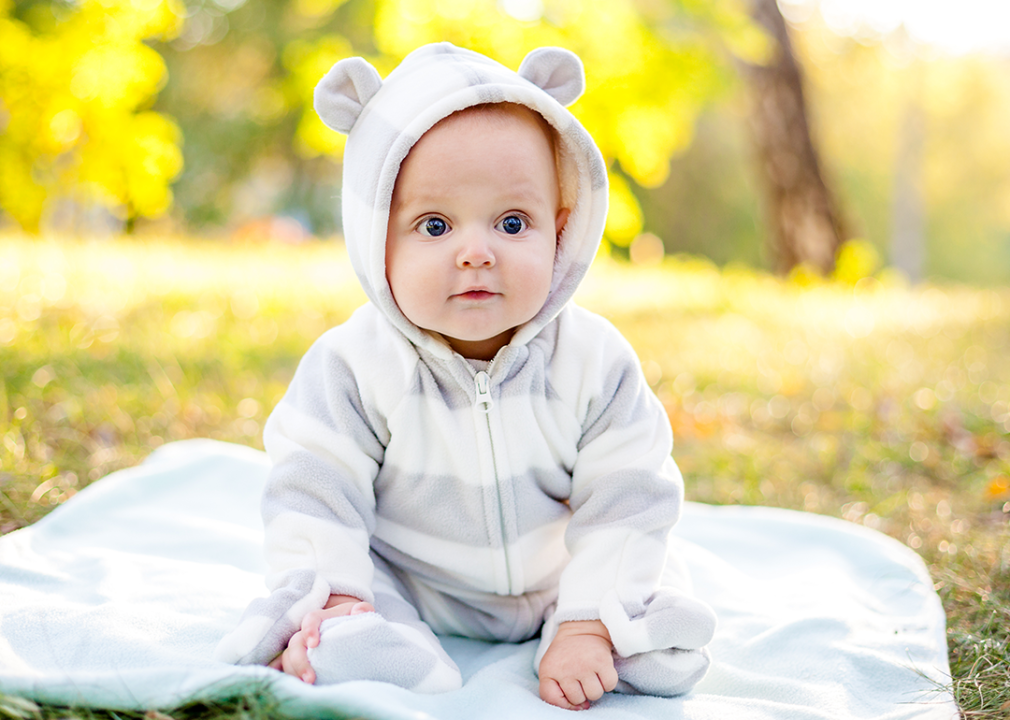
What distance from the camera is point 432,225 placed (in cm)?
142

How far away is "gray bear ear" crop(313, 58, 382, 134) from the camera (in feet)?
4.80

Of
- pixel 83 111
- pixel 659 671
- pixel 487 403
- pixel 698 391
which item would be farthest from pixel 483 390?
pixel 83 111

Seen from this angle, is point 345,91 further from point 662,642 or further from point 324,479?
point 662,642

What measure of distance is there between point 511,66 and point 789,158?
2.91 metres

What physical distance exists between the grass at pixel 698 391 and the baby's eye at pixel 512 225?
863mm

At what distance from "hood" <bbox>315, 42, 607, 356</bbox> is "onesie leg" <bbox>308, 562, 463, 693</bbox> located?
1.63 feet

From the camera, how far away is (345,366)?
1.56m

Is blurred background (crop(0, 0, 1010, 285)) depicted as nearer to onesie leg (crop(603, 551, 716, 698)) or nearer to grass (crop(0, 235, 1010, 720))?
grass (crop(0, 235, 1010, 720))

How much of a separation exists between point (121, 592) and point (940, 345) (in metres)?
4.35

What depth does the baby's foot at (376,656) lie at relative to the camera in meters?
1.28

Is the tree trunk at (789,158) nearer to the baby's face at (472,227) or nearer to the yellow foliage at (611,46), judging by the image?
the yellow foliage at (611,46)

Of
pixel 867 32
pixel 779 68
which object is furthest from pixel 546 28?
pixel 867 32

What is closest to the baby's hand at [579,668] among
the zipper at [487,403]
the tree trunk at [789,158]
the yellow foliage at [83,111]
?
the zipper at [487,403]

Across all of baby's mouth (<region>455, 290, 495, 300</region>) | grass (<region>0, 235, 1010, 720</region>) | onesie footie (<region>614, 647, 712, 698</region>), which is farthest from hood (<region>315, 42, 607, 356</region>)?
grass (<region>0, 235, 1010, 720</region>)
